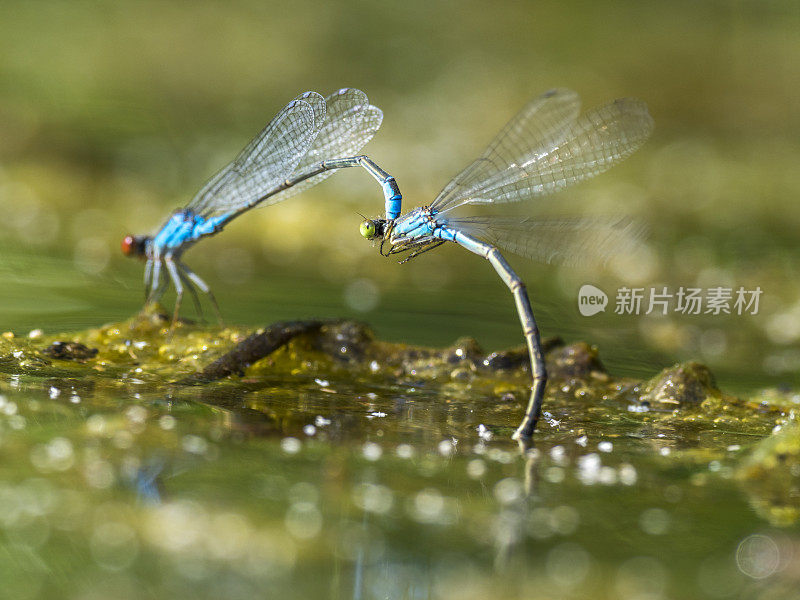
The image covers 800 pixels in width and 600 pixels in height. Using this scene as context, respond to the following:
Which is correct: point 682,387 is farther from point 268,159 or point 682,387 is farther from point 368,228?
point 268,159

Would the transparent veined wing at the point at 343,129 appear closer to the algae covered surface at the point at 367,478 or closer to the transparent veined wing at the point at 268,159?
the transparent veined wing at the point at 268,159

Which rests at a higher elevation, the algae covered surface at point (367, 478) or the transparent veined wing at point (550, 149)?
the transparent veined wing at point (550, 149)

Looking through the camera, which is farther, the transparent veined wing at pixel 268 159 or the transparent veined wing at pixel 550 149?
the transparent veined wing at pixel 268 159

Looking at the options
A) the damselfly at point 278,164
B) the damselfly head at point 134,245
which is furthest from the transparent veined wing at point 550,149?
the damselfly head at point 134,245

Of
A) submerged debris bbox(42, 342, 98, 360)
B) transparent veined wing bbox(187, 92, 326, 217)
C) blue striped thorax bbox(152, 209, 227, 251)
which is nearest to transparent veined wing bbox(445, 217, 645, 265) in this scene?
transparent veined wing bbox(187, 92, 326, 217)

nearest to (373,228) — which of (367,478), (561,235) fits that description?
(561,235)

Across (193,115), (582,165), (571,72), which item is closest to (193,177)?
(193,115)
